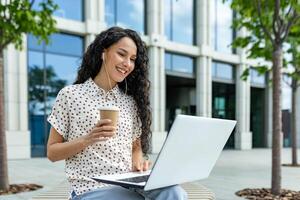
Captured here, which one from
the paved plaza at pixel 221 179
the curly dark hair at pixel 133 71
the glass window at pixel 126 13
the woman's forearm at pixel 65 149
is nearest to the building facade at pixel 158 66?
the glass window at pixel 126 13

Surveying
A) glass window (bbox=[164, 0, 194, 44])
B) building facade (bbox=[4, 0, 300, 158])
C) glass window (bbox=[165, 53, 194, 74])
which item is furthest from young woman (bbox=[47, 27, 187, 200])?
glass window (bbox=[164, 0, 194, 44])

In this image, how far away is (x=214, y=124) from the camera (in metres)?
1.92

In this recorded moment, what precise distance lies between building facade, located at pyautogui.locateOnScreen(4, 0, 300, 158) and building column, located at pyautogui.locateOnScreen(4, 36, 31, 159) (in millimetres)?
31

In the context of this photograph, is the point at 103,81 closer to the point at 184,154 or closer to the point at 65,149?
the point at 65,149

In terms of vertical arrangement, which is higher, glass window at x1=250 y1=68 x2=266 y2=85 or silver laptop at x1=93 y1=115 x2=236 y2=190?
glass window at x1=250 y1=68 x2=266 y2=85

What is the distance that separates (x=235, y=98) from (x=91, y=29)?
960 cm

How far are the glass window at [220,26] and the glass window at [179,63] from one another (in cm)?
165

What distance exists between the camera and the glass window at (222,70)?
18.6 m

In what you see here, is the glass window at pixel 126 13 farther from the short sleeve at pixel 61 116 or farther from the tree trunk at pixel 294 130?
the short sleeve at pixel 61 116

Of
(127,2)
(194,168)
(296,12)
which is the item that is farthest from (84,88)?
(127,2)

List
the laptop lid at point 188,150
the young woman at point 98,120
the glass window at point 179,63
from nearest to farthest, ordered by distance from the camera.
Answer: the laptop lid at point 188,150, the young woman at point 98,120, the glass window at point 179,63

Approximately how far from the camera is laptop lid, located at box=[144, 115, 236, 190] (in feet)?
5.55

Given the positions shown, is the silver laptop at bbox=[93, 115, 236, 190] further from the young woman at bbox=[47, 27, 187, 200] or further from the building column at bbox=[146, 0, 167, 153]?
the building column at bbox=[146, 0, 167, 153]

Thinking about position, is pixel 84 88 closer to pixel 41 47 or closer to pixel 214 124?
pixel 214 124
